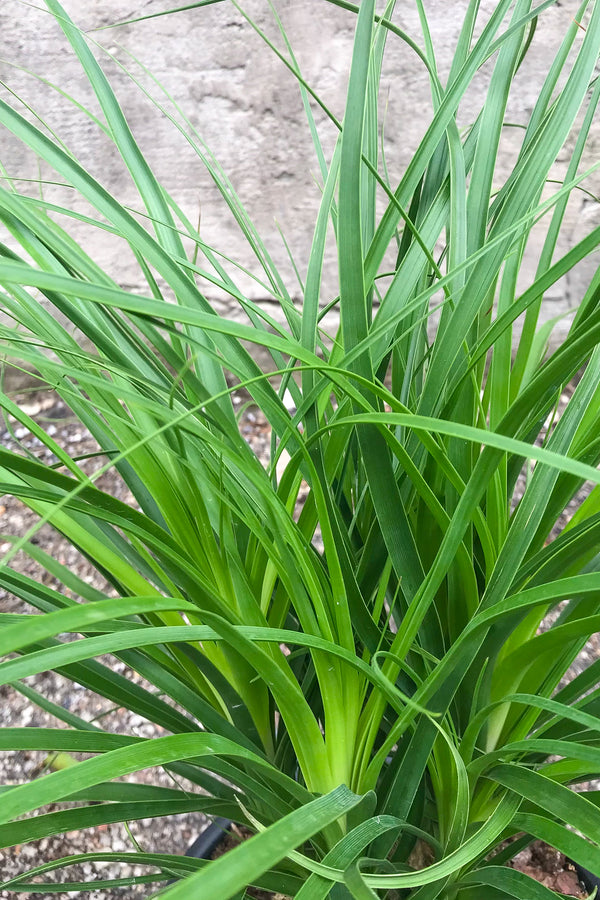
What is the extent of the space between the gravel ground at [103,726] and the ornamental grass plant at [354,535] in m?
0.11

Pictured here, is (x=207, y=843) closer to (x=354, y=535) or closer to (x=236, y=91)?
(x=354, y=535)

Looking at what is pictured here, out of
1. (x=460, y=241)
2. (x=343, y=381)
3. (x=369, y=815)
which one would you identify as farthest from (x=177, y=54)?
(x=369, y=815)

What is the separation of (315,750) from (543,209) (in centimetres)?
32

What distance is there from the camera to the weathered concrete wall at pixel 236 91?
1.11 metres

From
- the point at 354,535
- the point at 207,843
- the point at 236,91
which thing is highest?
the point at 236,91

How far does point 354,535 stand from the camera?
51 cm

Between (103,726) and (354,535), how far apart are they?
56 cm

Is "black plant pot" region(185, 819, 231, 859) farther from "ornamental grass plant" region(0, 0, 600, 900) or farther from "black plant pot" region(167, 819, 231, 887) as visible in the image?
"ornamental grass plant" region(0, 0, 600, 900)

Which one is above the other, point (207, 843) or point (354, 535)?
point (354, 535)

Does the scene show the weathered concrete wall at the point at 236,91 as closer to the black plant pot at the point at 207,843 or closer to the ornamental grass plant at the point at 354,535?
the ornamental grass plant at the point at 354,535

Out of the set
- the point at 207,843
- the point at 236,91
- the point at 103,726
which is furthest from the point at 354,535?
the point at 236,91

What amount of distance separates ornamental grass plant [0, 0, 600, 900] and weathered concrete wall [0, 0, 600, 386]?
794mm

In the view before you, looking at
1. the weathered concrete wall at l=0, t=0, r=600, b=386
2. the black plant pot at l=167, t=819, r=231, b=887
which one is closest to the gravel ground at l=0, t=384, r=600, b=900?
the black plant pot at l=167, t=819, r=231, b=887

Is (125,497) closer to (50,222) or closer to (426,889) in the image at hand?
(50,222)
